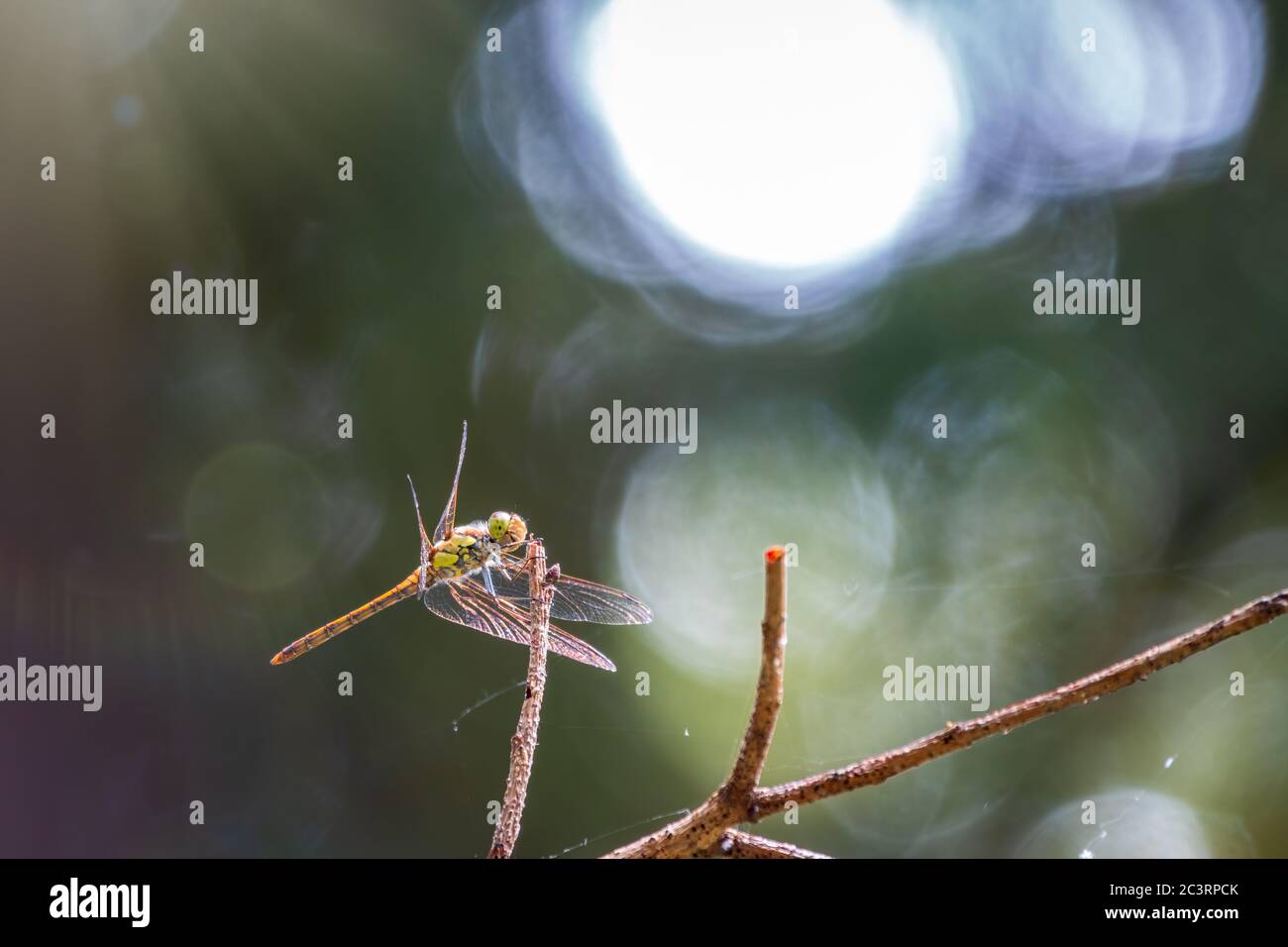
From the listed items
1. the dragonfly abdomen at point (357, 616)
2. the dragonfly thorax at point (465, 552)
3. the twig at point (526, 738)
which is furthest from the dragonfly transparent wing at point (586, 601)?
the twig at point (526, 738)

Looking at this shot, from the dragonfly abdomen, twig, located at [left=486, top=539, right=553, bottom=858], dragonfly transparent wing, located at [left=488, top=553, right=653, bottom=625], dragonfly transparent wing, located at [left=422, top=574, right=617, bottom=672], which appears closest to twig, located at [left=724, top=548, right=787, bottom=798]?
twig, located at [left=486, top=539, right=553, bottom=858]

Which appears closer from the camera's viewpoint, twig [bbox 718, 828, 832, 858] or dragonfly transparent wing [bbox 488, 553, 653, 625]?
twig [bbox 718, 828, 832, 858]

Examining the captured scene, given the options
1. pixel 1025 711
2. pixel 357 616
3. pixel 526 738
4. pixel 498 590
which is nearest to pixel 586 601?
pixel 498 590

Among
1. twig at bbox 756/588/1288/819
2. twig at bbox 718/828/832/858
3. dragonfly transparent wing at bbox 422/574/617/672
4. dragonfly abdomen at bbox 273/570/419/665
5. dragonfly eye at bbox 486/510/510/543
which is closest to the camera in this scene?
twig at bbox 756/588/1288/819

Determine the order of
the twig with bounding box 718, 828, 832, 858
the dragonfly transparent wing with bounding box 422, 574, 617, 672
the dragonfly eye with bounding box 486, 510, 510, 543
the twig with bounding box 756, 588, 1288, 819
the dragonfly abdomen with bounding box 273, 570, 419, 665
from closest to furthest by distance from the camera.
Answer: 1. the twig with bounding box 756, 588, 1288, 819
2. the twig with bounding box 718, 828, 832, 858
3. the dragonfly transparent wing with bounding box 422, 574, 617, 672
4. the dragonfly eye with bounding box 486, 510, 510, 543
5. the dragonfly abdomen with bounding box 273, 570, 419, 665

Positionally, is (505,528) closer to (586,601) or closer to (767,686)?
(586,601)

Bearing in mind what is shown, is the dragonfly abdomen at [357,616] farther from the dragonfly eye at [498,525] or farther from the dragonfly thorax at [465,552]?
the dragonfly eye at [498,525]

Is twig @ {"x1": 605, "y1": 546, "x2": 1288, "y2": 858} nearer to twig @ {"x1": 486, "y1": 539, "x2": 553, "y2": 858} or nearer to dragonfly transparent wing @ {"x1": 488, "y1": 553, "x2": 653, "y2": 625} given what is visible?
twig @ {"x1": 486, "y1": 539, "x2": 553, "y2": 858}

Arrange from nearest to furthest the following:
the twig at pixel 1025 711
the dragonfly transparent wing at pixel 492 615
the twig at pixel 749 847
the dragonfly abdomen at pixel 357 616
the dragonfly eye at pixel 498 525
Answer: the twig at pixel 1025 711 → the twig at pixel 749 847 → the dragonfly transparent wing at pixel 492 615 → the dragonfly eye at pixel 498 525 → the dragonfly abdomen at pixel 357 616
